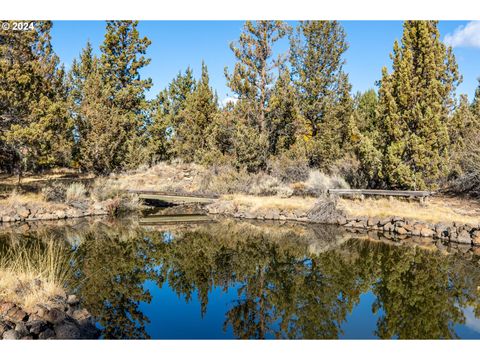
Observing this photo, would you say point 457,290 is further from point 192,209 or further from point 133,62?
point 133,62

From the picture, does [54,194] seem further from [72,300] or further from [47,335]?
[47,335]

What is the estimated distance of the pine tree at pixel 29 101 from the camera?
58.5ft

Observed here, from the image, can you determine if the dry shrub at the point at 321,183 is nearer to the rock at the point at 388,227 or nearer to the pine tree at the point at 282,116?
the pine tree at the point at 282,116

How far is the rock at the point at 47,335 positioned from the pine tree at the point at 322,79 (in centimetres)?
2430

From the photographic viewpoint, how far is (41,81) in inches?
760

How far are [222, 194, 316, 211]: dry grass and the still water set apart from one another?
414 cm

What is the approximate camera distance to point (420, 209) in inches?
722

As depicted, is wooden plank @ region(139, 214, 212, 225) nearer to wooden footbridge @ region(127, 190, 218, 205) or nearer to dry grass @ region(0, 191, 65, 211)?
wooden footbridge @ region(127, 190, 218, 205)

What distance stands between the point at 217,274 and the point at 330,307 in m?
3.64

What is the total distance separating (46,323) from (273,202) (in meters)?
15.9

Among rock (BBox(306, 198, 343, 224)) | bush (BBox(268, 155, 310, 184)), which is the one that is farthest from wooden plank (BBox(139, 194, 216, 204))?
rock (BBox(306, 198, 343, 224))

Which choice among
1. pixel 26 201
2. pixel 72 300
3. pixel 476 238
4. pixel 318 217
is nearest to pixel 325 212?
pixel 318 217

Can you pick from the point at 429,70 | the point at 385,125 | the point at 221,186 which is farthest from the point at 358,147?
the point at 221,186

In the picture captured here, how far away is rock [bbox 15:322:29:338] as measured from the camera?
6488 mm
